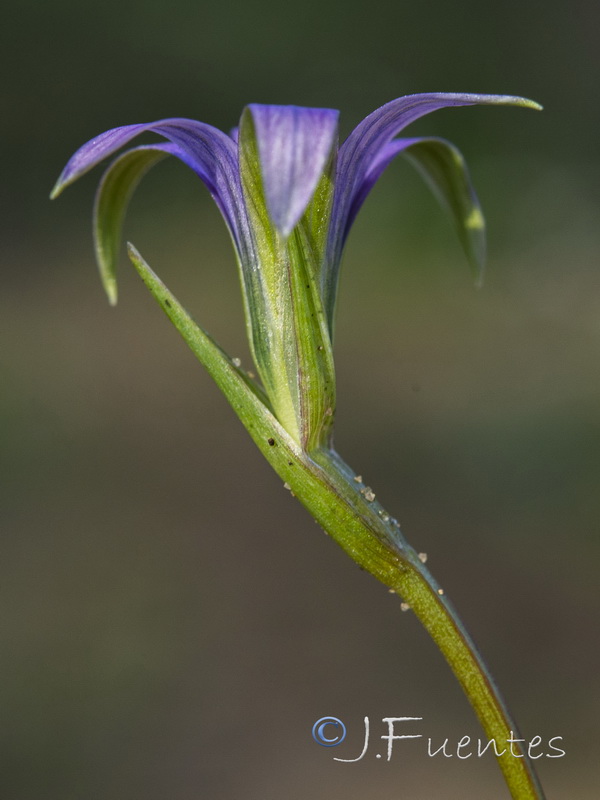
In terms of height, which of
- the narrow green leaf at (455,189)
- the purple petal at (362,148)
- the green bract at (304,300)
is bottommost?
the green bract at (304,300)

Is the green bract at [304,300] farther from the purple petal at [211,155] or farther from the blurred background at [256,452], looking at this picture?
the blurred background at [256,452]

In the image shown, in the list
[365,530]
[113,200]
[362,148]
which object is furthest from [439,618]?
[113,200]

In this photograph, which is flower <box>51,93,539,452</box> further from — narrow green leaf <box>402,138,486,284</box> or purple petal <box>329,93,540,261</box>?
narrow green leaf <box>402,138,486,284</box>

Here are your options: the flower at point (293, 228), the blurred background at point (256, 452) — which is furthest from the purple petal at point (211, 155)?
the blurred background at point (256, 452)

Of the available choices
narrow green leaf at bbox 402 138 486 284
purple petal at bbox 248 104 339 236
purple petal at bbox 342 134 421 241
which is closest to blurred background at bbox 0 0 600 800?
narrow green leaf at bbox 402 138 486 284

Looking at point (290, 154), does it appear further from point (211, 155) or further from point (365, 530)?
point (365, 530)

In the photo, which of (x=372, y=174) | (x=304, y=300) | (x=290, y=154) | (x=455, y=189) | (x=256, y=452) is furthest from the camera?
(x=256, y=452)

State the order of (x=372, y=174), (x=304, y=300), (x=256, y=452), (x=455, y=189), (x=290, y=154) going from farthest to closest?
(x=256, y=452), (x=455, y=189), (x=372, y=174), (x=304, y=300), (x=290, y=154)
